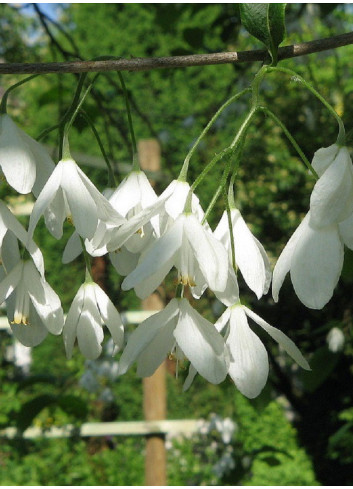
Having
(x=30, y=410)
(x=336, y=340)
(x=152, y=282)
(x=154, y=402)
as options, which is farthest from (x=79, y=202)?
(x=154, y=402)

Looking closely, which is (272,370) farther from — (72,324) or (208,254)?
(208,254)

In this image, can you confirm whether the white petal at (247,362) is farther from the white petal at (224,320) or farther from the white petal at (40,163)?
the white petal at (40,163)

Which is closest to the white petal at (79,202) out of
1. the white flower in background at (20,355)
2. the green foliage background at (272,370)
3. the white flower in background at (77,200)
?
the white flower in background at (77,200)

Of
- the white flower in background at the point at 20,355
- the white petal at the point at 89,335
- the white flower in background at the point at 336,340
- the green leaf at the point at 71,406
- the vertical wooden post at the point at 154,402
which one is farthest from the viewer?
the white flower in background at the point at 20,355

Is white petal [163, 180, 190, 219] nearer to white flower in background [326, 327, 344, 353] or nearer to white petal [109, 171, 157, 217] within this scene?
white petal [109, 171, 157, 217]

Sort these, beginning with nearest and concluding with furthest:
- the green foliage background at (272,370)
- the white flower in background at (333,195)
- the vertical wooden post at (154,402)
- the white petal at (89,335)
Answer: the white flower in background at (333,195), the white petal at (89,335), the vertical wooden post at (154,402), the green foliage background at (272,370)

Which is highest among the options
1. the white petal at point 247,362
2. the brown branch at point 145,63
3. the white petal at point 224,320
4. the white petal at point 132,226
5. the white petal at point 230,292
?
the brown branch at point 145,63

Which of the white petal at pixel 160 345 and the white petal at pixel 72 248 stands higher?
the white petal at pixel 72 248

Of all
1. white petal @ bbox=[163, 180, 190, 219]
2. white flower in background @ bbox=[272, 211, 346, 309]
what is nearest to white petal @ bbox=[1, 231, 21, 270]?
white petal @ bbox=[163, 180, 190, 219]
